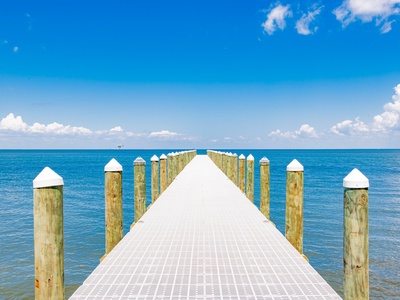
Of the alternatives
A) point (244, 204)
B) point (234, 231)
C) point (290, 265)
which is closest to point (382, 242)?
point (244, 204)

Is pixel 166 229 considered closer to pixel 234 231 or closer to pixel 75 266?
pixel 234 231

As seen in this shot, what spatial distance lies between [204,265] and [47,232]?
7.66 ft

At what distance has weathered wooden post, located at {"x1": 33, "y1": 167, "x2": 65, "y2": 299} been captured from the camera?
383 centimetres

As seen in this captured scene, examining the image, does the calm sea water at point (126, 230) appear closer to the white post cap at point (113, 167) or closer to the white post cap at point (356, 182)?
the white post cap at point (113, 167)

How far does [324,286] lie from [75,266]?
9947 mm

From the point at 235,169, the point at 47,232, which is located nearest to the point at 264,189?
the point at 235,169

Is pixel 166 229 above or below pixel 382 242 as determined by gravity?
above

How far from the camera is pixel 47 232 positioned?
386 centimetres

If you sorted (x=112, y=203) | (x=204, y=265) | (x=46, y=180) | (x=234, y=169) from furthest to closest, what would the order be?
(x=234, y=169) < (x=112, y=203) < (x=204, y=265) < (x=46, y=180)

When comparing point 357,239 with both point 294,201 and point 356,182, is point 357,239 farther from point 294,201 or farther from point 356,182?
point 294,201

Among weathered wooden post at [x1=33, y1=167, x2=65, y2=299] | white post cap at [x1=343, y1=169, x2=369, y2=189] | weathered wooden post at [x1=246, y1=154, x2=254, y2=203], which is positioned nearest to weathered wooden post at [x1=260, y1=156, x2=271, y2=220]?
weathered wooden post at [x1=246, y1=154, x2=254, y2=203]

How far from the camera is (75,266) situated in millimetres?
12352

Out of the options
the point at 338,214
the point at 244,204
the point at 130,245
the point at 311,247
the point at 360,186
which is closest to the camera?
the point at 360,186

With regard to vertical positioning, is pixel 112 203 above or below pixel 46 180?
below
